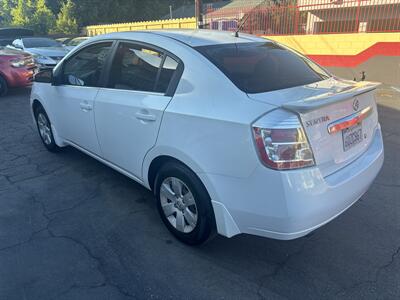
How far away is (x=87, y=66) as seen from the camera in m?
3.69

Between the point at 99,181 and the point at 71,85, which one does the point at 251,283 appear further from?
the point at 71,85

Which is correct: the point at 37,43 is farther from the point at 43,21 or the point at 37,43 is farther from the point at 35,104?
the point at 43,21

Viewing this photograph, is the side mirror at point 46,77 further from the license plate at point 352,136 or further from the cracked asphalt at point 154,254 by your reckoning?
the license plate at point 352,136

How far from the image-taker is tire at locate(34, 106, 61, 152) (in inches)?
182

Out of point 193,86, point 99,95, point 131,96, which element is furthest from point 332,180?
point 99,95

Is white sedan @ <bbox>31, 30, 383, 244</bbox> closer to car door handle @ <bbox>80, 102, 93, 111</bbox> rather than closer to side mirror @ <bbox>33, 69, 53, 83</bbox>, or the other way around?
car door handle @ <bbox>80, 102, 93, 111</bbox>

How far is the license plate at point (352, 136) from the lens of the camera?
2359 millimetres

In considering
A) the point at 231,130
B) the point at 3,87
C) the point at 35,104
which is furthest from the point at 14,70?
the point at 231,130

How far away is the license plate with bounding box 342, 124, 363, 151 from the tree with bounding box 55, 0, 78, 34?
1148 inches

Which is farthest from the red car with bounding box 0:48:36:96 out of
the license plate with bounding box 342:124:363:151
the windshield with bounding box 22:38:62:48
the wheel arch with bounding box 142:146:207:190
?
the license plate with bounding box 342:124:363:151

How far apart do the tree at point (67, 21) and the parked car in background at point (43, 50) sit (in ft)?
54.3

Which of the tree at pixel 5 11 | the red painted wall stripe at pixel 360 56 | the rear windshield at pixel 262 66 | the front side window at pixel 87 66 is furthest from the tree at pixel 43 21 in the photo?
the rear windshield at pixel 262 66

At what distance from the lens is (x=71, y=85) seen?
3828mm

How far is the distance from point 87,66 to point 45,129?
1585 millimetres
